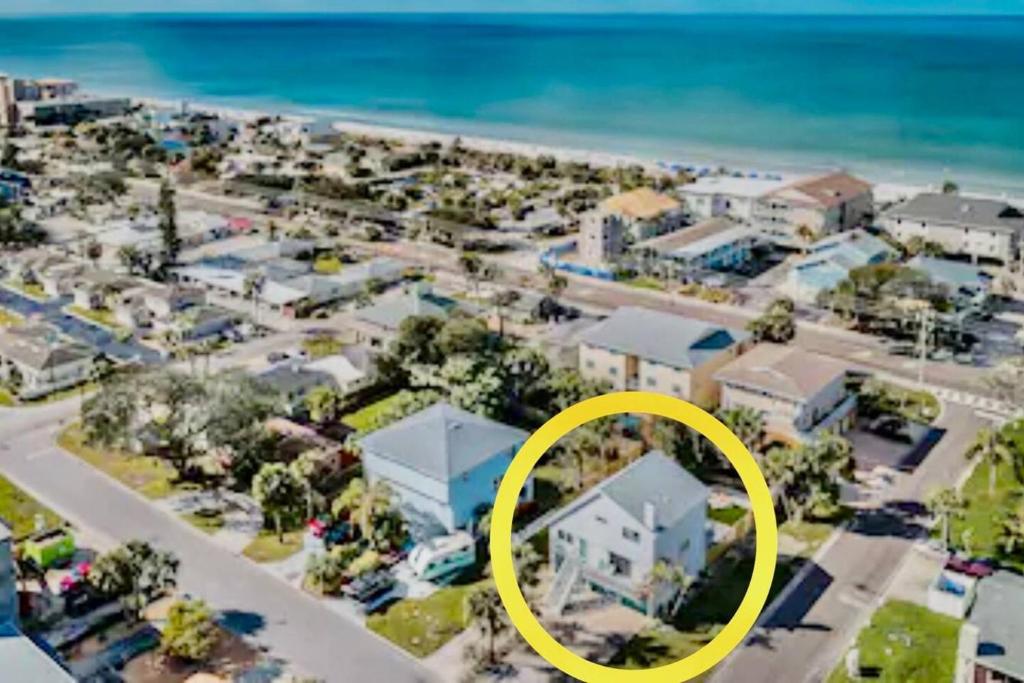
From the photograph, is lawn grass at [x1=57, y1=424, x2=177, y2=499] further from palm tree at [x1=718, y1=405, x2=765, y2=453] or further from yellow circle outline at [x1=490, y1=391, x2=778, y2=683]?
yellow circle outline at [x1=490, y1=391, x2=778, y2=683]

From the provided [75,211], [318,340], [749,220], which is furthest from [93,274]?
[749,220]

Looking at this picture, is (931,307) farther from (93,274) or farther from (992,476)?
(93,274)

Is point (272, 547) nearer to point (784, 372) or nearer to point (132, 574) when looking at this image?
point (132, 574)

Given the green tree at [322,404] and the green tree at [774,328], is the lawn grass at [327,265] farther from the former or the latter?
the green tree at [774,328]

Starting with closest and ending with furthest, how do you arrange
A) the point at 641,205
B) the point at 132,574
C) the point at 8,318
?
1. the point at 132,574
2. the point at 8,318
3. the point at 641,205

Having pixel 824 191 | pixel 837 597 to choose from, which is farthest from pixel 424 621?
pixel 824 191

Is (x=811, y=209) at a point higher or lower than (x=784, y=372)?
higher

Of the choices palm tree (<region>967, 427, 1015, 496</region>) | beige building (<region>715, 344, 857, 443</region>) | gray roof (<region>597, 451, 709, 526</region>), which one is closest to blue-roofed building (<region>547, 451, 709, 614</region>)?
gray roof (<region>597, 451, 709, 526</region>)
